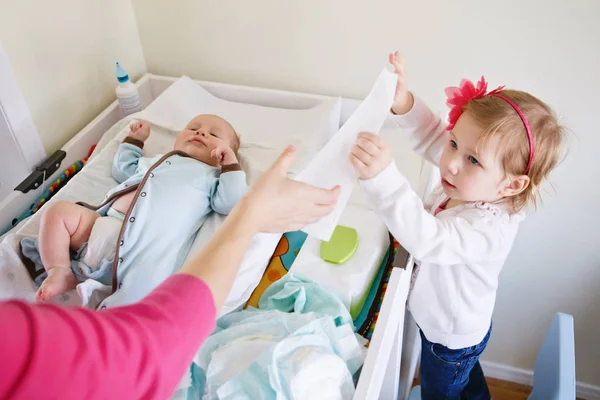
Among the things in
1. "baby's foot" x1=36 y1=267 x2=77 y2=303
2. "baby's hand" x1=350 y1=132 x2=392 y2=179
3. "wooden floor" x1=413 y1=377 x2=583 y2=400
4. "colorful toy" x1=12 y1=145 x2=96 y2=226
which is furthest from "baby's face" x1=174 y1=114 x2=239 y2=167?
"wooden floor" x1=413 y1=377 x2=583 y2=400

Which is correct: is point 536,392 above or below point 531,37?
below

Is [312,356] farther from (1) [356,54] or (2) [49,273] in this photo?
(1) [356,54]

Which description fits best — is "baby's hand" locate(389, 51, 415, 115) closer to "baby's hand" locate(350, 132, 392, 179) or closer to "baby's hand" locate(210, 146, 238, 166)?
"baby's hand" locate(350, 132, 392, 179)

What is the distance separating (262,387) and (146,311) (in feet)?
1.08

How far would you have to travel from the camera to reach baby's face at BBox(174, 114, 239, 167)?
129 centimetres

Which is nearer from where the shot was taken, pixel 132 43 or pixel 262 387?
pixel 262 387

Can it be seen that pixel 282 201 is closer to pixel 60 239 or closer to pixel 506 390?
pixel 60 239

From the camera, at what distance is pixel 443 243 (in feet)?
2.96

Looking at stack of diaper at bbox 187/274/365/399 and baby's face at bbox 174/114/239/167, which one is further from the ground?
baby's face at bbox 174/114/239/167

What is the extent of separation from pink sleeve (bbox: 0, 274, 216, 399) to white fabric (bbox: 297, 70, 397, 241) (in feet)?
1.16

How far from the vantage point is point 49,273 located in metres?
1.03

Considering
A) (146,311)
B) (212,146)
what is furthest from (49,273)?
(146,311)

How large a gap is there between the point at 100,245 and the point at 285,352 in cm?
48

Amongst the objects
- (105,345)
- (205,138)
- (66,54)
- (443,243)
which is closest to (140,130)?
(205,138)
